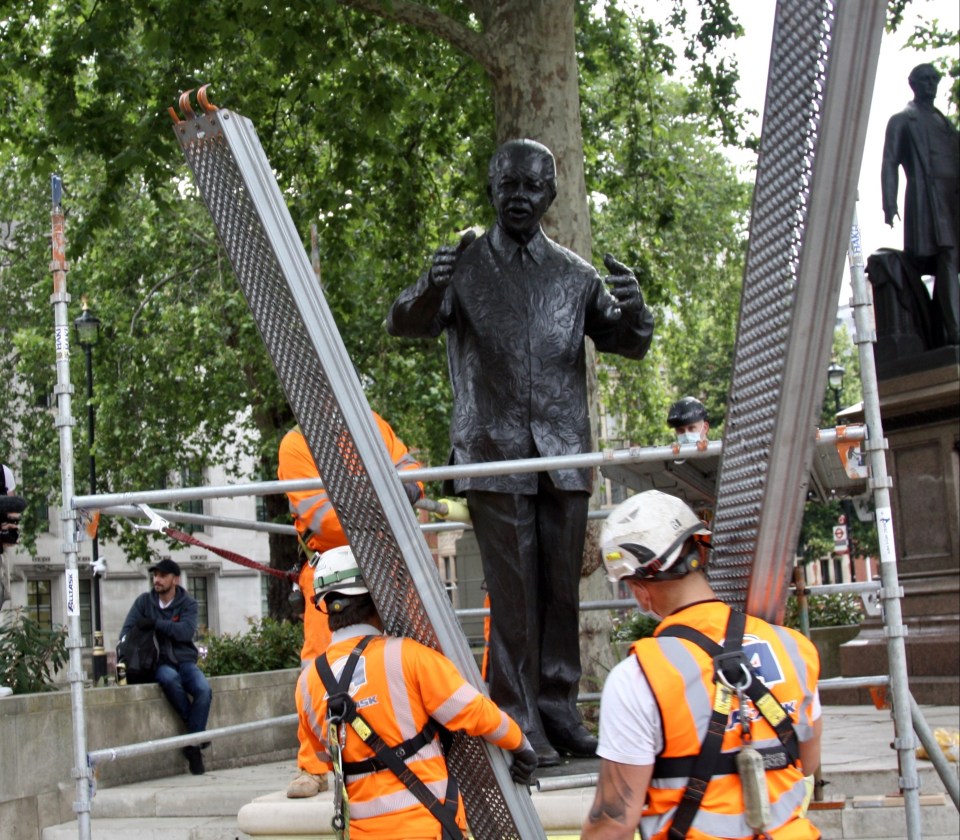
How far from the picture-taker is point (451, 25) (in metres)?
13.7

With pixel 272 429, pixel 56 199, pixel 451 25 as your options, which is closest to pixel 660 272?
pixel 272 429

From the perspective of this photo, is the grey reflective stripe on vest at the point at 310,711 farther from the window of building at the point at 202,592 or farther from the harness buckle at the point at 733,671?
the window of building at the point at 202,592

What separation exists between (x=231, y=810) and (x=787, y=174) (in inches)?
287

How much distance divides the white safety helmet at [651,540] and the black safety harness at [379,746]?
4.32 feet

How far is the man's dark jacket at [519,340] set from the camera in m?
5.82

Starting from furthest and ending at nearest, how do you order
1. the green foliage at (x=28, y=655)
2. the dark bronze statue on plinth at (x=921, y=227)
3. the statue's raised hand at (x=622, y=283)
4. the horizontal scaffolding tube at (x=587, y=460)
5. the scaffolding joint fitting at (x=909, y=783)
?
1. the dark bronze statue on plinth at (x=921, y=227)
2. the green foliage at (x=28, y=655)
3. the scaffolding joint fitting at (x=909, y=783)
4. the statue's raised hand at (x=622, y=283)
5. the horizontal scaffolding tube at (x=587, y=460)

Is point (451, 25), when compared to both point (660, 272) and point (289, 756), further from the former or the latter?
point (660, 272)

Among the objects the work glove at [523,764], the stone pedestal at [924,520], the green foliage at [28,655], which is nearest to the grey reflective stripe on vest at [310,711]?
the work glove at [523,764]

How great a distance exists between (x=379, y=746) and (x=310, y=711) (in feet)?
1.19

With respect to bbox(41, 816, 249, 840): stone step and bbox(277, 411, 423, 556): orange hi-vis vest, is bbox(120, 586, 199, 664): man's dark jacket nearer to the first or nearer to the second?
bbox(41, 816, 249, 840): stone step

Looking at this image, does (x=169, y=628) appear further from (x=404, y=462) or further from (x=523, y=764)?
(x=523, y=764)

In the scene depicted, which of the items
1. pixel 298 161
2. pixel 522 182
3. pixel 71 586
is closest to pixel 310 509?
pixel 71 586

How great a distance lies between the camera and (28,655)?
37.5 ft

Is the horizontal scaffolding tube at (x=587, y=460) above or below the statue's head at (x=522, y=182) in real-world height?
below
